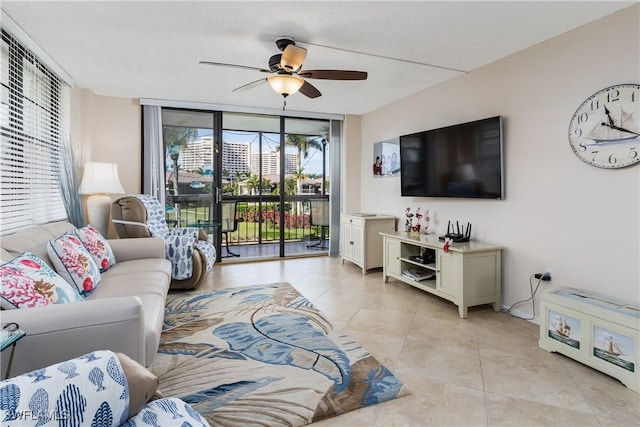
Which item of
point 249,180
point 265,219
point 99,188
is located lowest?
point 265,219

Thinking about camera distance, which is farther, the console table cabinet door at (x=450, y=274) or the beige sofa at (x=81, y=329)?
the console table cabinet door at (x=450, y=274)

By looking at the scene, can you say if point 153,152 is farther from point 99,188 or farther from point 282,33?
point 282,33

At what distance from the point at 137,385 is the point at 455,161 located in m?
3.21

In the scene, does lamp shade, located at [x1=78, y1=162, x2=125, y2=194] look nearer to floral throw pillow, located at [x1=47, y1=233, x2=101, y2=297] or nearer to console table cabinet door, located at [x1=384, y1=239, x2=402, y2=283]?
floral throw pillow, located at [x1=47, y1=233, x2=101, y2=297]

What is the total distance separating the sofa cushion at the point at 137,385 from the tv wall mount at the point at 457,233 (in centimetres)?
284

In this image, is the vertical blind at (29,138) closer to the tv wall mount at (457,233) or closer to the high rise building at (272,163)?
the high rise building at (272,163)

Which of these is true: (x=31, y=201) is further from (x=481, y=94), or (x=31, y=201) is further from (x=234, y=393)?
(x=481, y=94)

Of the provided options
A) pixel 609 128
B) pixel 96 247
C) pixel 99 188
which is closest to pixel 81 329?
pixel 96 247

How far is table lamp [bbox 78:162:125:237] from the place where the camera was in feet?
11.8

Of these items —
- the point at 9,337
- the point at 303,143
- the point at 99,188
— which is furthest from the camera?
the point at 303,143

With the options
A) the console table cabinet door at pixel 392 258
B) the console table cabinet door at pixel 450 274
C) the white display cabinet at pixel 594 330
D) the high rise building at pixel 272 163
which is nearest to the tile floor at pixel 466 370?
the white display cabinet at pixel 594 330

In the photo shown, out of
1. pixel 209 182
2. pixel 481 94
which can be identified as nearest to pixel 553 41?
pixel 481 94

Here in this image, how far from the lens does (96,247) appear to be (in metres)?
2.53

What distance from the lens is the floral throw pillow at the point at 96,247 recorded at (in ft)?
8.14
